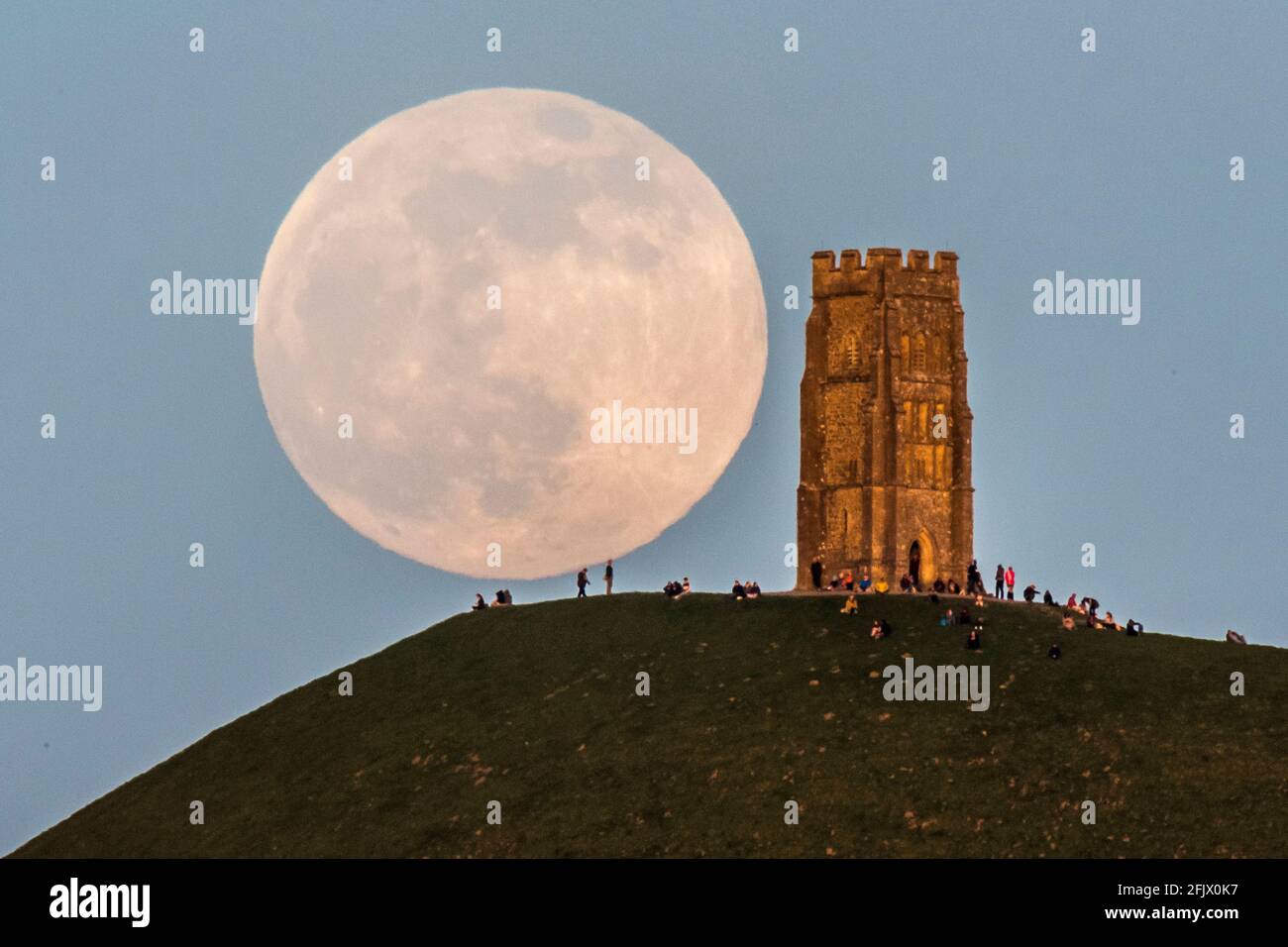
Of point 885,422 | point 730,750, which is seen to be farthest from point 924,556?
point 730,750

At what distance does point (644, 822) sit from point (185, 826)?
2143 cm

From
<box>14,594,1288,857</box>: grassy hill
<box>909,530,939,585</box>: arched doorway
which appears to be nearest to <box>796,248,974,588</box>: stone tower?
<box>909,530,939,585</box>: arched doorway

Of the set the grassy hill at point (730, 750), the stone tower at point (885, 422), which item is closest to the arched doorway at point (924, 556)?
the stone tower at point (885, 422)

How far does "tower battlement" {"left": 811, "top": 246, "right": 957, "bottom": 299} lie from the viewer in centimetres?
12988

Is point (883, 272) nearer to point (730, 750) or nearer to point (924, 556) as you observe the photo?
point (924, 556)

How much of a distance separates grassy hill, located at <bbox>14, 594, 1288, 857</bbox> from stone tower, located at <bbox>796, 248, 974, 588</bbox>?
73.3 feet

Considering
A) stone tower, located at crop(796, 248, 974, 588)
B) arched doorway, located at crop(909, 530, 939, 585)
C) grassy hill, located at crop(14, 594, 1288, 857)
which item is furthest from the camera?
stone tower, located at crop(796, 248, 974, 588)

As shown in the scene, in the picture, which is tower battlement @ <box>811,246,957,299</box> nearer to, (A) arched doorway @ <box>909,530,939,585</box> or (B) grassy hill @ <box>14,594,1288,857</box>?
(A) arched doorway @ <box>909,530,939,585</box>

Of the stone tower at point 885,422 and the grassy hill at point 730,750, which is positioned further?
the stone tower at point 885,422

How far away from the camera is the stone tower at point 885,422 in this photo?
12719 cm

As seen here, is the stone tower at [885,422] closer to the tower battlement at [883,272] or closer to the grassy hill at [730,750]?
the tower battlement at [883,272]

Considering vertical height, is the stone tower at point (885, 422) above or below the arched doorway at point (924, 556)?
above

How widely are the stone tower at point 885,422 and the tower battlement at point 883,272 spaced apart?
53 millimetres
